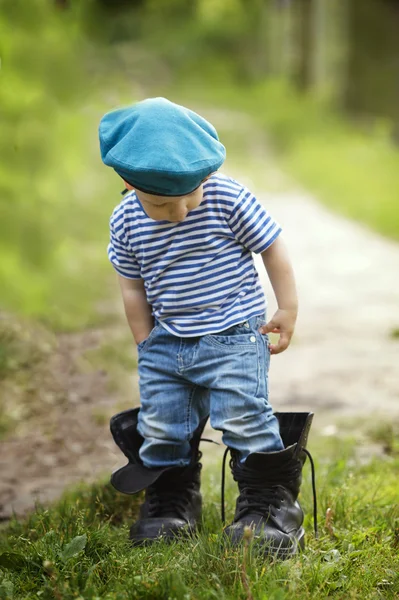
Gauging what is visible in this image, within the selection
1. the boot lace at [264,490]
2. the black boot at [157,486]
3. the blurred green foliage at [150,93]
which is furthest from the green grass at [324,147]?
the boot lace at [264,490]

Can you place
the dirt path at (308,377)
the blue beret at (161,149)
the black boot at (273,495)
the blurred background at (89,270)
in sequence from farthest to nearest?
1. the blurred background at (89,270)
2. the dirt path at (308,377)
3. the black boot at (273,495)
4. the blue beret at (161,149)

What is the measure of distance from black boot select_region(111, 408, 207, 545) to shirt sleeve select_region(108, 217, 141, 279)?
0.42 meters

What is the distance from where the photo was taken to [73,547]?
212 cm

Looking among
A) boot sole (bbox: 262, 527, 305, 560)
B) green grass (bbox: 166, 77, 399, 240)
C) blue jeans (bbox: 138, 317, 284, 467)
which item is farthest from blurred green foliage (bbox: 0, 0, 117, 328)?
green grass (bbox: 166, 77, 399, 240)

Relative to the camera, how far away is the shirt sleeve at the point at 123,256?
244 cm

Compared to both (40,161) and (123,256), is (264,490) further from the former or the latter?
(40,161)

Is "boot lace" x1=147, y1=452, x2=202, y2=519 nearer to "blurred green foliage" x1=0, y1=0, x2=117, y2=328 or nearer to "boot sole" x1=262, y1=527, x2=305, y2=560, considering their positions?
"boot sole" x1=262, y1=527, x2=305, y2=560

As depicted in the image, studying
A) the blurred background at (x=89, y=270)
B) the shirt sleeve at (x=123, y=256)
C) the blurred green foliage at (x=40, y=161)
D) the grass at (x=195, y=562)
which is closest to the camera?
the grass at (x=195, y=562)

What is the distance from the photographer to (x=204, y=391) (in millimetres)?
2545

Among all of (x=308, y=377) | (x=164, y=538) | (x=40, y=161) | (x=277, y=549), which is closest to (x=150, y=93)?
(x=40, y=161)

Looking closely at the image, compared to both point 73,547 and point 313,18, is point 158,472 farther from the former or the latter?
point 313,18

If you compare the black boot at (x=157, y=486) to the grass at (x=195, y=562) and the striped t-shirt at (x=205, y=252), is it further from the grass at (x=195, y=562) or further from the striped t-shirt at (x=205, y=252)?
the striped t-shirt at (x=205, y=252)

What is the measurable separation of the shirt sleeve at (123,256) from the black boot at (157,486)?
42 cm

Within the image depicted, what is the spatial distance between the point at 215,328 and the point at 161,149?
514 mm
